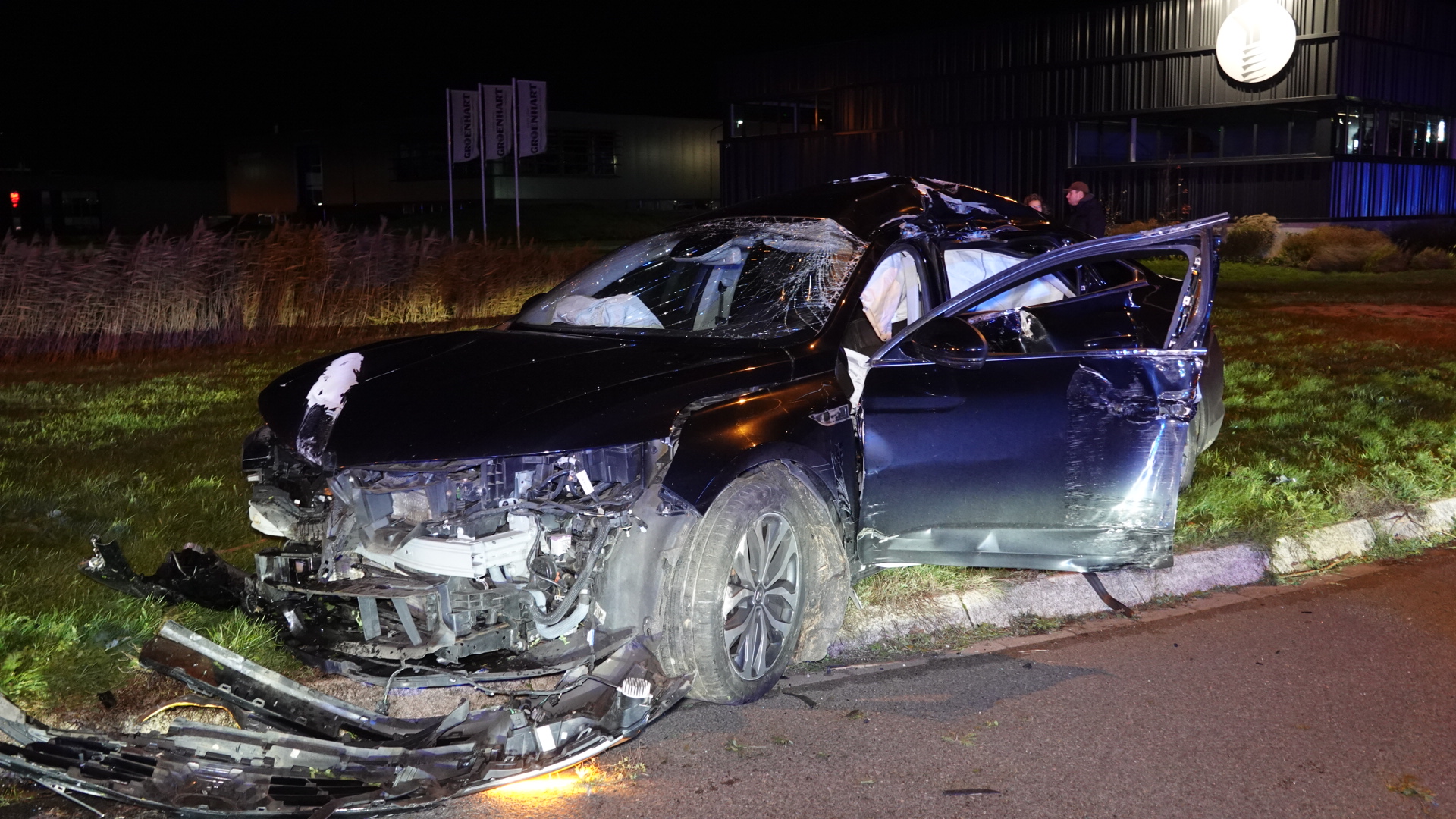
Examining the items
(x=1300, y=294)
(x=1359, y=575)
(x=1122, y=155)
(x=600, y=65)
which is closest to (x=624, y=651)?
(x=1359, y=575)

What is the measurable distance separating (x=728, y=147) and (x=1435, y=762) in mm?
38583

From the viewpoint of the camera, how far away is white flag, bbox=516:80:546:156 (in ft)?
96.0

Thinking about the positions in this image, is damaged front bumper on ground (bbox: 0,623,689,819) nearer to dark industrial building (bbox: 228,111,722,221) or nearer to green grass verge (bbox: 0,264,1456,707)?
green grass verge (bbox: 0,264,1456,707)

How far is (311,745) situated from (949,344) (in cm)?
251

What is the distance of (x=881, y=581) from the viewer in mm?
5422

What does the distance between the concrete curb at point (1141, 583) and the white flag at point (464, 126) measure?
2514 centimetres

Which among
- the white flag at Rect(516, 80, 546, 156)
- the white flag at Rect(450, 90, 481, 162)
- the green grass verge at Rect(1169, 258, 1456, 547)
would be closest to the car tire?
the green grass verge at Rect(1169, 258, 1456, 547)

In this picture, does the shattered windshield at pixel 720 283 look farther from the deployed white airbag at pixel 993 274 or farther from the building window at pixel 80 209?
the building window at pixel 80 209

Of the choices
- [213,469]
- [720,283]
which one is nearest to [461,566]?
[720,283]

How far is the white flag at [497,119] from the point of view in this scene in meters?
29.2

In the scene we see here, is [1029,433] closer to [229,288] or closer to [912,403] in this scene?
[912,403]

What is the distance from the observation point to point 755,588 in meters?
4.30

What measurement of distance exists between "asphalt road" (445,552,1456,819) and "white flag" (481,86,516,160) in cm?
2578

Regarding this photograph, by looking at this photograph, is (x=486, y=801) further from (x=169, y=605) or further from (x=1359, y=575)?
(x=1359, y=575)
